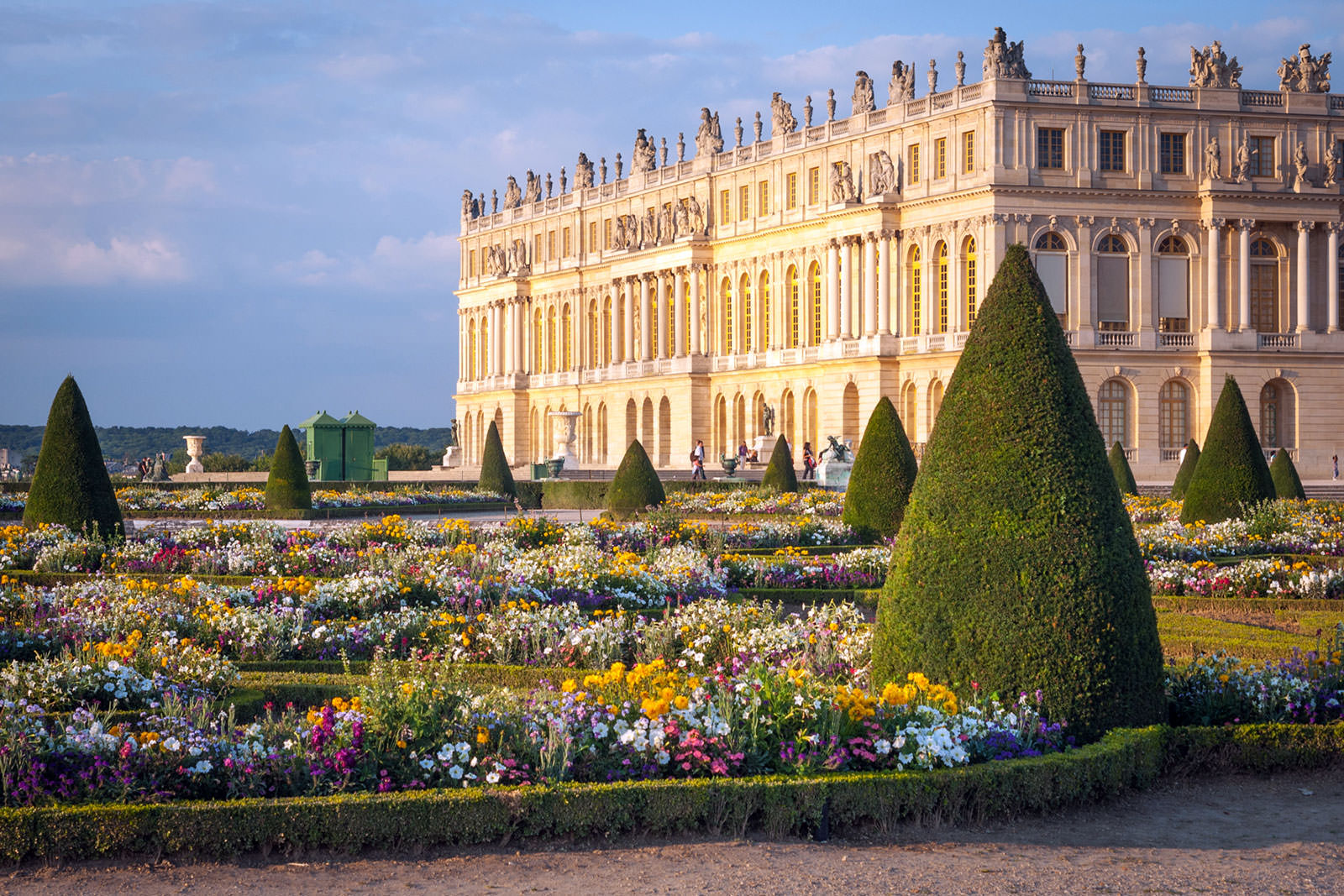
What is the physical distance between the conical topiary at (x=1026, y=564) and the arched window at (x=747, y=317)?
196 ft

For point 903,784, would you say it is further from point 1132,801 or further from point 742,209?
point 742,209

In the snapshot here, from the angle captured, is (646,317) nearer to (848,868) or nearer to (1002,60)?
(1002,60)

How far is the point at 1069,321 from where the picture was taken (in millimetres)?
55562

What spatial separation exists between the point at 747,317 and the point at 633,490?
39548 millimetres

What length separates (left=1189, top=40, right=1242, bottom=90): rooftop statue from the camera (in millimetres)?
55500

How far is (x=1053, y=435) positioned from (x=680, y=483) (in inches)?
1214

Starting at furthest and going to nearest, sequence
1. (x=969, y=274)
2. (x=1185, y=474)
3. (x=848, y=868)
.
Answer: (x=969, y=274)
(x=1185, y=474)
(x=848, y=868)

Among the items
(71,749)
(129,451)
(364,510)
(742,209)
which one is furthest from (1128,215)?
(129,451)

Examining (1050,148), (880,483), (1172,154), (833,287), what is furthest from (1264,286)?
(880,483)

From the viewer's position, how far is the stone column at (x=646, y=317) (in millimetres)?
75500

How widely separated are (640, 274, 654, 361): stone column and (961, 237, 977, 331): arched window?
22.1 metres

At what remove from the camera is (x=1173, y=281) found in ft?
184

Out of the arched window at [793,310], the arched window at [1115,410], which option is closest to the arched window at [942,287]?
the arched window at [1115,410]

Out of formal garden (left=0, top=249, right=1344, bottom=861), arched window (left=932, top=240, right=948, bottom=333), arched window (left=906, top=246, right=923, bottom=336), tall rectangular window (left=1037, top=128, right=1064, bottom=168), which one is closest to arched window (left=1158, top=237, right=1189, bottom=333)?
tall rectangular window (left=1037, top=128, right=1064, bottom=168)
